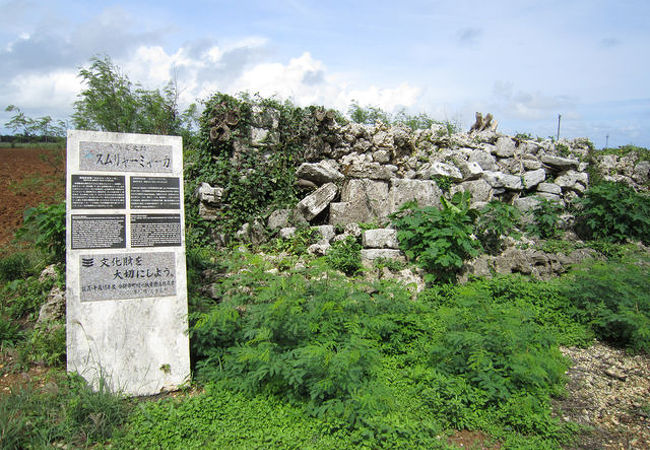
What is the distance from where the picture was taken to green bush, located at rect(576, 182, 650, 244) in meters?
8.65

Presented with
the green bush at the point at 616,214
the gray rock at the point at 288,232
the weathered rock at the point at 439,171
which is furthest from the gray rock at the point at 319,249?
the green bush at the point at 616,214

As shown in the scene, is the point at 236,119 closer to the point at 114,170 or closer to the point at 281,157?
the point at 281,157

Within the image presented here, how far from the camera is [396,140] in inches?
385

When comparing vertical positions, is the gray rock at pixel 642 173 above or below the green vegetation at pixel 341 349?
above

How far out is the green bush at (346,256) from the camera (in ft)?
20.9

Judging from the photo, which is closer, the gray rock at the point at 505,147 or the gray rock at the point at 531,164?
the gray rock at the point at 531,164

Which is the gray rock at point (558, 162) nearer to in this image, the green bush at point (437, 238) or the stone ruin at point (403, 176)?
the stone ruin at point (403, 176)

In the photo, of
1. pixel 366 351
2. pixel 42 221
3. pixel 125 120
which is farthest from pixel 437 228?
pixel 125 120

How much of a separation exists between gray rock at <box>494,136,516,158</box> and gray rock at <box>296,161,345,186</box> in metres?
5.04

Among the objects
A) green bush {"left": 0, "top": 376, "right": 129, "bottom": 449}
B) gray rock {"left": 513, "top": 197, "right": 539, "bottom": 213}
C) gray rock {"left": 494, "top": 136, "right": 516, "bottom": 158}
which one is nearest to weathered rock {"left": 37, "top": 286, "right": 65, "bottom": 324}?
green bush {"left": 0, "top": 376, "right": 129, "bottom": 449}

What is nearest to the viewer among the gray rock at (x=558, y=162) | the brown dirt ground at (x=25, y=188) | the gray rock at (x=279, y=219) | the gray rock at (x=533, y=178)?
the gray rock at (x=279, y=219)

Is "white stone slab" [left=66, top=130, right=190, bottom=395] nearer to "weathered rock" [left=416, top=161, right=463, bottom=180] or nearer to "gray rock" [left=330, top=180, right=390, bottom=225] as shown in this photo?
"gray rock" [left=330, top=180, right=390, bottom=225]

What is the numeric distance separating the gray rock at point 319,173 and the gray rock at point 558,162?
239 inches

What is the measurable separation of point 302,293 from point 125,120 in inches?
236
